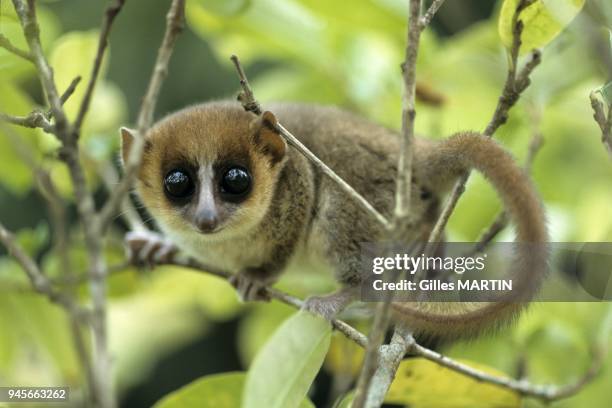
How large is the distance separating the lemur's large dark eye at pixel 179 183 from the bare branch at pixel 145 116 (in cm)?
107

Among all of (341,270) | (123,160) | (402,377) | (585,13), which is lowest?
(402,377)

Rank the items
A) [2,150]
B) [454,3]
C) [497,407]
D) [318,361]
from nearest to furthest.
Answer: [318,361]
[497,407]
[2,150]
[454,3]

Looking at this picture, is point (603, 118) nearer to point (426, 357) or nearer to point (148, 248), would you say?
point (426, 357)

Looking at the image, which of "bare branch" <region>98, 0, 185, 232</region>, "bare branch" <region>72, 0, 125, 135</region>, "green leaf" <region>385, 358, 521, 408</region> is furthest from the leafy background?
"bare branch" <region>98, 0, 185, 232</region>

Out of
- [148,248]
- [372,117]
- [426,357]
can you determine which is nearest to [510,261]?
[426,357]

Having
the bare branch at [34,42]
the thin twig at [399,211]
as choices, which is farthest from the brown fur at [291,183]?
the bare branch at [34,42]

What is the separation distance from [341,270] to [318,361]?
1.06m

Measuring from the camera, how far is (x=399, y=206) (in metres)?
1.52

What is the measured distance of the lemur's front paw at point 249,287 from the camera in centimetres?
292

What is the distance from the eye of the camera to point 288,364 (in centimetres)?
174

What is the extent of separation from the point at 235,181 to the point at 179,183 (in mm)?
187

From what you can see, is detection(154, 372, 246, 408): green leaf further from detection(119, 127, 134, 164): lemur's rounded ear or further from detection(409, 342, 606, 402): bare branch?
detection(119, 127, 134, 164): lemur's rounded ear

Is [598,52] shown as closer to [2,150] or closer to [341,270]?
[341,270]

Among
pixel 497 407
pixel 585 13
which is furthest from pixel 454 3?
pixel 497 407
